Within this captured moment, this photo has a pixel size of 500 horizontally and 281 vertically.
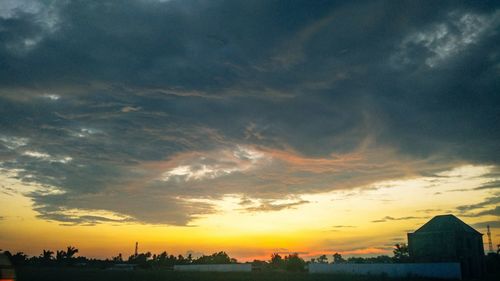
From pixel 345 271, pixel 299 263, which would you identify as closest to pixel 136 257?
pixel 299 263

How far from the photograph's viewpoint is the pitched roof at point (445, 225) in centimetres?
7092

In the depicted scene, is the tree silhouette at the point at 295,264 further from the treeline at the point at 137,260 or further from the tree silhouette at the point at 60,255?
the tree silhouette at the point at 60,255

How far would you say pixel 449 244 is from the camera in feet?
228

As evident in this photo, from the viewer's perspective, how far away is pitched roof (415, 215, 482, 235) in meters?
70.9

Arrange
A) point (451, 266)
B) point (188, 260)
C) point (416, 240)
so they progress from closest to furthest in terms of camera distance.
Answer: point (451, 266), point (416, 240), point (188, 260)

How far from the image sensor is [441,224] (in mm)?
73062

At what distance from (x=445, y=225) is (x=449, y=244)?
389 centimetres

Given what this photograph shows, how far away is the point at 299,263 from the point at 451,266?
47.4 meters

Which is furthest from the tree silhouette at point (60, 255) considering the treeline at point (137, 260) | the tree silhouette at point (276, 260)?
the tree silhouette at point (276, 260)

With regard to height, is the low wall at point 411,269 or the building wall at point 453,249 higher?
the building wall at point 453,249

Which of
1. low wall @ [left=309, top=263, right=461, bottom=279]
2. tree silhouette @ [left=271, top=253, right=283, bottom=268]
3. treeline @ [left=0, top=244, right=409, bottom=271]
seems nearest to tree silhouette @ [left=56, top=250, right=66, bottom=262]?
treeline @ [left=0, top=244, right=409, bottom=271]

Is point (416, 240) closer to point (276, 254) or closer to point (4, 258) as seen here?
point (4, 258)

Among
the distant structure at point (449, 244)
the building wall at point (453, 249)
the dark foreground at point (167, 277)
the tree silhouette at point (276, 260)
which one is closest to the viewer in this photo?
the dark foreground at point (167, 277)

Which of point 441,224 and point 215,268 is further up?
point 441,224
